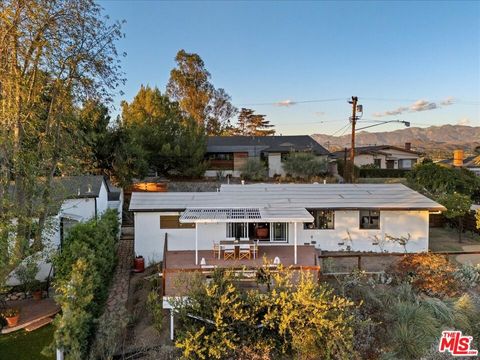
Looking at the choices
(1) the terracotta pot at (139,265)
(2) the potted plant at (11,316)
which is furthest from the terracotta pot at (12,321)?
(1) the terracotta pot at (139,265)

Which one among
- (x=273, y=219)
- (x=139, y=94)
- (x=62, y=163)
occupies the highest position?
(x=139, y=94)

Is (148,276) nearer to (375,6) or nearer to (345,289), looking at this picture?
(345,289)

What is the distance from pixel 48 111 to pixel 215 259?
806 cm

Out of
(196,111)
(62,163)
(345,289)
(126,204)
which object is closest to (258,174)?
(126,204)

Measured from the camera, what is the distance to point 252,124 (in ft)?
248

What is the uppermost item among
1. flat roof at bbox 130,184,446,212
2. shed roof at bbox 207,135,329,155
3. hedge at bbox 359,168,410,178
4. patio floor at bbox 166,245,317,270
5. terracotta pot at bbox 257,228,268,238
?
shed roof at bbox 207,135,329,155

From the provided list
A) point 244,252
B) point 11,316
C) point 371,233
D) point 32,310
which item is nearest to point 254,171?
point 371,233

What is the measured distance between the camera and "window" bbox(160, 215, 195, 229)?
16.9 meters

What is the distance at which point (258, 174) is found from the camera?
35719 millimetres

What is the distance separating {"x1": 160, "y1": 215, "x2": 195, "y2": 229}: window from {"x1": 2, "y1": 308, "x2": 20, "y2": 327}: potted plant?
7.01 metres

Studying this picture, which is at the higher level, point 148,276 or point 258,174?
point 258,174

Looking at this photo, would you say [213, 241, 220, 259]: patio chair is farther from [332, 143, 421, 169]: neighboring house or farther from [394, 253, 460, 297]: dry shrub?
[332, 143, 421, 169]: neighboring house

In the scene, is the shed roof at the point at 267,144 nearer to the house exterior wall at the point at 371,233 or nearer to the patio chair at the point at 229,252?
the house exterior wall at the point at 371,233

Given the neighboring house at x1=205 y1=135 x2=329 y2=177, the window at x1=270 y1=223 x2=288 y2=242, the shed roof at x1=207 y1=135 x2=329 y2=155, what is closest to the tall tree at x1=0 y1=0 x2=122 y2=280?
the window at x1=270 y1=223 x2=288 y2=242
